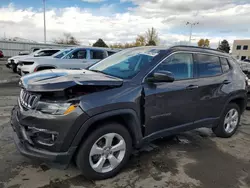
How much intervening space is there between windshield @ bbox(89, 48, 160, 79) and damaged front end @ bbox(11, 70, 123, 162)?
2.26 feet

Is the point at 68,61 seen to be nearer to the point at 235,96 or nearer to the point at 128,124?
the point at 235,96

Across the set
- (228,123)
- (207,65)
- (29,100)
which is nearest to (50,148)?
(29,100)

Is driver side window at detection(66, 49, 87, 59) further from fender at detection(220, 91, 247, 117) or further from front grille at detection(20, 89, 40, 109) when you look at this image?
front grille at detection(20, 89, 40, 109)

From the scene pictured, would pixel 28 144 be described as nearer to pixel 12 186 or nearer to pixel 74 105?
pixel 12 186

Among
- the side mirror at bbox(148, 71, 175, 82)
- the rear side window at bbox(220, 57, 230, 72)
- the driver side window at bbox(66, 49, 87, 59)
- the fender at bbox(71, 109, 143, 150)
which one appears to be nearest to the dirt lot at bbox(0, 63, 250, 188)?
the fender at bbox(71, 109, 143, 150)

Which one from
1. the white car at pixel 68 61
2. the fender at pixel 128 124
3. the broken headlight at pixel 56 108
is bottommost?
the fender at pixel 128 124

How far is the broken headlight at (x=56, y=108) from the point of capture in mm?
2498

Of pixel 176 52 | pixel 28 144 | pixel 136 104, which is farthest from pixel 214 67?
pixel 28 144

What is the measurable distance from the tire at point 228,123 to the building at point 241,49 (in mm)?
68772

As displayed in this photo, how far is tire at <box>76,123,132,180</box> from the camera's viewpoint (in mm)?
2695

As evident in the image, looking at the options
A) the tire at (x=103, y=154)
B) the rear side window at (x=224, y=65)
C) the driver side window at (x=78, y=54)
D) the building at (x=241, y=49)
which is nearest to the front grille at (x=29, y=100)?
the tire at (x=103, y=154)

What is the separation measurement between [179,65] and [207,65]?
2.41ft

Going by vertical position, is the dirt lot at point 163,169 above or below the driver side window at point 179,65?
below

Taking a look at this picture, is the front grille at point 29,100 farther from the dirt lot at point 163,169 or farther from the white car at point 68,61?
the white car at point 68,61
